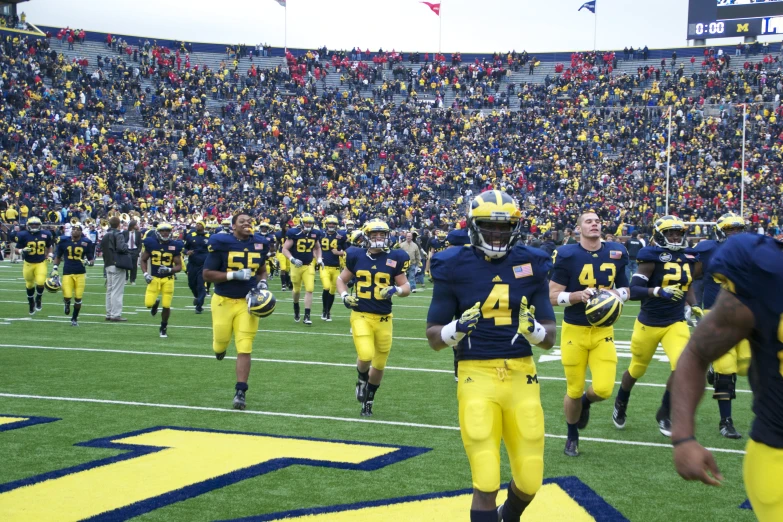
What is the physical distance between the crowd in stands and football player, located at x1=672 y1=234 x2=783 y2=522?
29.3 metres

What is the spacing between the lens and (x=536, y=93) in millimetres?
45562

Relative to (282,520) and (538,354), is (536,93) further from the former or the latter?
(282,520)

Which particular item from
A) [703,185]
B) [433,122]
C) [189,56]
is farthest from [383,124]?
[703,185]

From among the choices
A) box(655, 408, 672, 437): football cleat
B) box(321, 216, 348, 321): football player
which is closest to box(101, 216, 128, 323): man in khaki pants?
box(321, 216, 348, 321): football player

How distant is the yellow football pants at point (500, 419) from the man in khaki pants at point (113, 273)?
1310cm

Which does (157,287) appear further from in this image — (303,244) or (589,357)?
(589,357)

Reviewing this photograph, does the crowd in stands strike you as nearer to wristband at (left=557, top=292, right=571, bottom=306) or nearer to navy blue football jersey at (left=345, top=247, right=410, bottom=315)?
navy blue football jersey at (left=345, top=247, right=410, bottom=315)

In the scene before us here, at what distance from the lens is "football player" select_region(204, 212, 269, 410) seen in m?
9.06

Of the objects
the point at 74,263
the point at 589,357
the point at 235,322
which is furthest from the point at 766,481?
the point at 74,263

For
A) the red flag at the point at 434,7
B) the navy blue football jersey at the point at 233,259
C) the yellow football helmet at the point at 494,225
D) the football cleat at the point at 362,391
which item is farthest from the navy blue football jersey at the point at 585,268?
the red flag at the point at 434,7

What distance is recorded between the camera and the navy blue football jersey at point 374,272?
352 inches

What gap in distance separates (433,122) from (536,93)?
5602mm

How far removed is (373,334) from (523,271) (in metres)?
4.16

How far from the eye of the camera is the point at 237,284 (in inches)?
364
